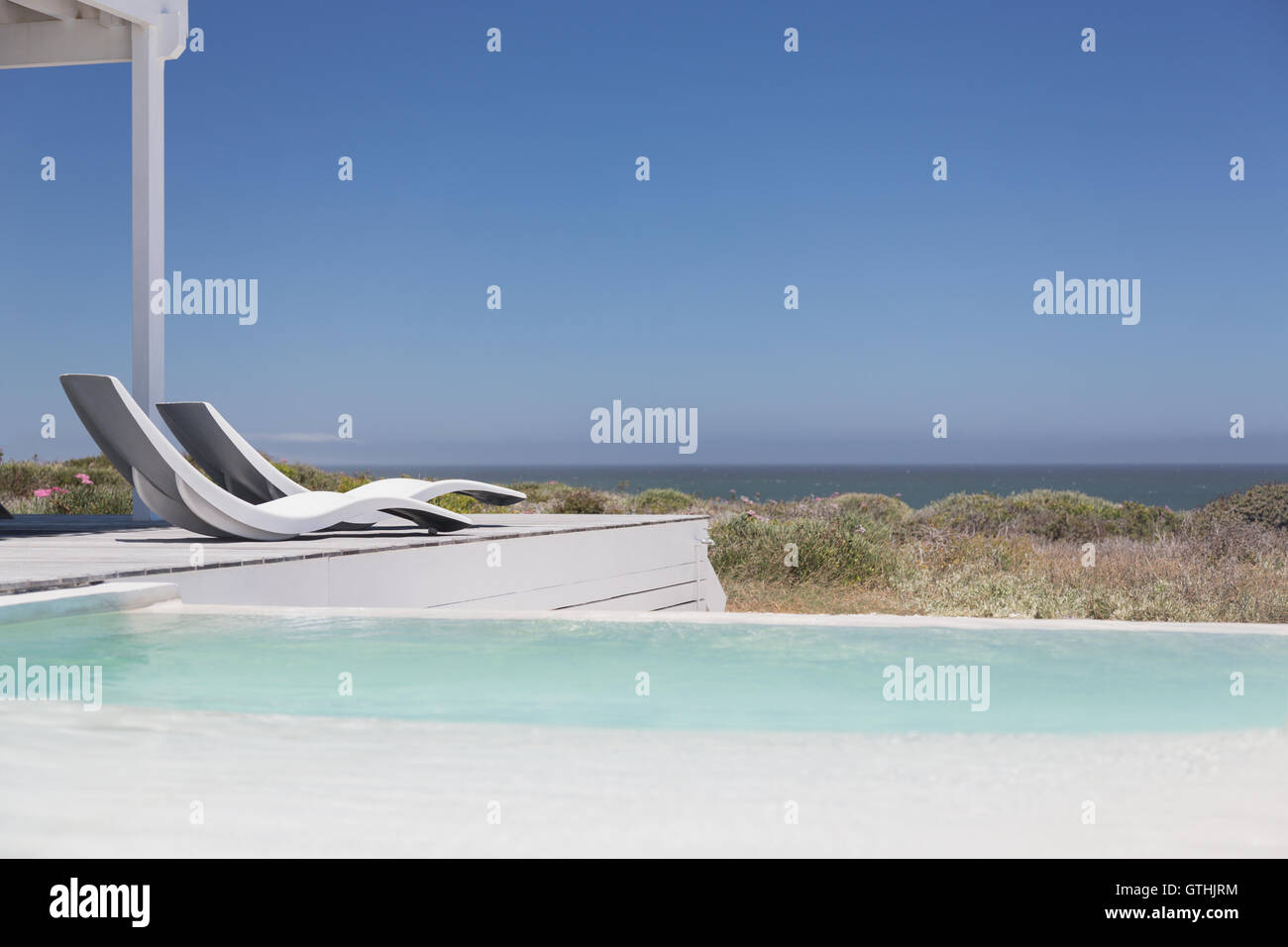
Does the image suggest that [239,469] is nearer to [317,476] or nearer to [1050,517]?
[317,476]

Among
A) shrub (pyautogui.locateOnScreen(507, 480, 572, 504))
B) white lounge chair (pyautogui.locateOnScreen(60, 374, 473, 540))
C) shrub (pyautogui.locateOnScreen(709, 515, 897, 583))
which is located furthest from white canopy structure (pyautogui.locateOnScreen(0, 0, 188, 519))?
shrub (pyautogui.locateOnScreen(507, 480, 572, 504))

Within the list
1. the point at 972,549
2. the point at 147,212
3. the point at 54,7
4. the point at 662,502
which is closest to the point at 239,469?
the point at 147,212

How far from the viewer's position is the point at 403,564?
739 cm

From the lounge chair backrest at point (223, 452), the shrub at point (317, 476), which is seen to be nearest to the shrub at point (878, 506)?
the shrub at point (317, 476)

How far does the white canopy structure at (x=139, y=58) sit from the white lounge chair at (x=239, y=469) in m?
2.09

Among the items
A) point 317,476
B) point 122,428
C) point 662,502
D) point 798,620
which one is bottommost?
point 798,620

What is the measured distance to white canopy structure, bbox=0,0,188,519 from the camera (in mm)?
11180

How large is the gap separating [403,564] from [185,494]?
1.65 metres

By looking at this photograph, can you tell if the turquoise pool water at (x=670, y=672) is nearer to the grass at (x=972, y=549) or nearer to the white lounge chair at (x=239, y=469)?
the white lounge chair at (x=239, y=469)

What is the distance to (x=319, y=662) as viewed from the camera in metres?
4.70

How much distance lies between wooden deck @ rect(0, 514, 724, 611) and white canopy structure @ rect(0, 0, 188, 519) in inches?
79.5

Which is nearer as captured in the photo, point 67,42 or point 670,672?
point 670,672
